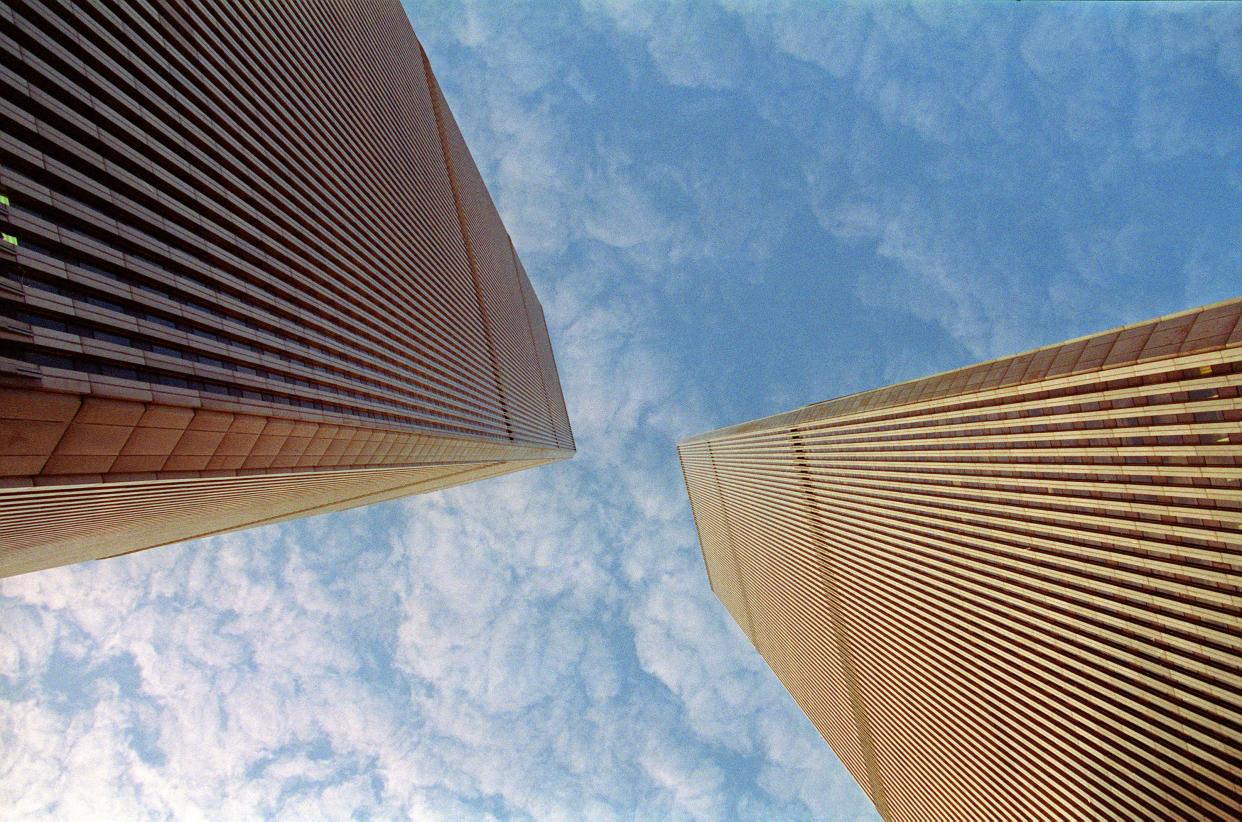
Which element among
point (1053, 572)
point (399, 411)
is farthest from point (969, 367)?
point (399, 411)

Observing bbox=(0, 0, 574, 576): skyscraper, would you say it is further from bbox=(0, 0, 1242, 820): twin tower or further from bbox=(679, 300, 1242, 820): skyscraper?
bbox=(679, 300, 1242, 820): skyscraper

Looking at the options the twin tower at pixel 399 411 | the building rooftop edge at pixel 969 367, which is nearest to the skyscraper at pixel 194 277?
the twin tower at pixel 399 411

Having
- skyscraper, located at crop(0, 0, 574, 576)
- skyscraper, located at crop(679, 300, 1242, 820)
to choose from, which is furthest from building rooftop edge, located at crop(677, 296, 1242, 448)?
skyscraper, located at crop(0, 0, 574, 576)

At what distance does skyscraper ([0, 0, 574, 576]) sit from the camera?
1692cm

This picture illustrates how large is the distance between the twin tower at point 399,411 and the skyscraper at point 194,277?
15cm

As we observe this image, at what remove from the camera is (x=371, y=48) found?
223ft

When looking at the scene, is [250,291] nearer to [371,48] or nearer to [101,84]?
[101,84]

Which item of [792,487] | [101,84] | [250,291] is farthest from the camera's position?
[792,487]

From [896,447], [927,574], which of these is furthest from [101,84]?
[927,574]

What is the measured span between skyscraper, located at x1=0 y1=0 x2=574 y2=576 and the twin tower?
0.15 m

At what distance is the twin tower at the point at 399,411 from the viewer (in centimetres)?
1867

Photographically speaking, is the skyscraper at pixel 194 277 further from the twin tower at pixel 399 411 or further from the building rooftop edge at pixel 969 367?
the building rooftop edge at pixel 969 367

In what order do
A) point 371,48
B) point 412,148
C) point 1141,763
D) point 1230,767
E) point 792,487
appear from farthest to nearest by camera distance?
point 792,487, point 412,148, point 371,48, point 1141,763, point 1230,767

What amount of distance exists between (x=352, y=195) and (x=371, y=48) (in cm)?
3521
